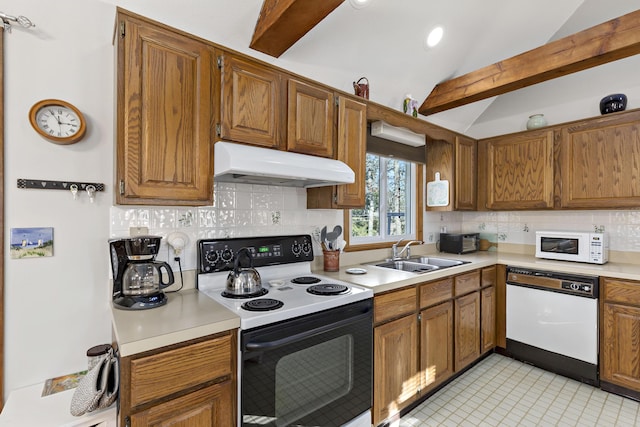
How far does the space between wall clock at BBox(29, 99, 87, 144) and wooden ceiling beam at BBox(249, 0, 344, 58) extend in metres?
1.03

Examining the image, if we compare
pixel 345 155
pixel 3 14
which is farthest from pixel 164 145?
pixel 345 155

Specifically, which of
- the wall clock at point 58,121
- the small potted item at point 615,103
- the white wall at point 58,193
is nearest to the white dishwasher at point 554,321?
the small potted item at point 615,103

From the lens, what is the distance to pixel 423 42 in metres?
2.45

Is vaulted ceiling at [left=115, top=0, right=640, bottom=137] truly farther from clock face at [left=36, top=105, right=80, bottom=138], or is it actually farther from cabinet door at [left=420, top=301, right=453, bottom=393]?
cabinet door at [left=420, top=301, right=453, bottom=393]

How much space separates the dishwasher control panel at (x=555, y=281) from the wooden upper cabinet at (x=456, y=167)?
31.5 inches

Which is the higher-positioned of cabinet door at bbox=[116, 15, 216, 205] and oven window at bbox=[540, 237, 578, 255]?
cabinet door at bbox=[116, 15, 216, 205]

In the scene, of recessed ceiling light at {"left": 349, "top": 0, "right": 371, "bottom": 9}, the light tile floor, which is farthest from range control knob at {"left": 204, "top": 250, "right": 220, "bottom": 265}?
recessed ceiling light at {"left": 349, "top": 0, "right": 371, "bottom": 9}

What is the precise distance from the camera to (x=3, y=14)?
1278 millimetres

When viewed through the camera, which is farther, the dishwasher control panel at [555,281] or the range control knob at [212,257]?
the dishwasher control panel at [555,281]

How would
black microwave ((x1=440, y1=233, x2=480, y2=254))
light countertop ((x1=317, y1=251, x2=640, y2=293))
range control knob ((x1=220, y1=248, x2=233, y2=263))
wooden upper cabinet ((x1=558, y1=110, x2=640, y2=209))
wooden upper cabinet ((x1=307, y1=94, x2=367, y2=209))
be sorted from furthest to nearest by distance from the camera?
black microwave ((x1=440, y1=233, x2=480, y2=254)) → wooden upper cabinet ((x1=558, y1=110, x2=640, y2=209)) → wooden upper cabinet ((x1=307, y1=94, x2=367, y2=209)) → light countertop ((x1=317, y1=251, x2=640, y2=293)) → range control knob ((x1=220, y1=248, x2=233, y2=263))

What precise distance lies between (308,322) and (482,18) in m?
2.70

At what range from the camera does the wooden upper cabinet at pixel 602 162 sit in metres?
2.50

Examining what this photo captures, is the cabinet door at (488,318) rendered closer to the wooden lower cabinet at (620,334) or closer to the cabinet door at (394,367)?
the wooden lower cabinet at (620,334)

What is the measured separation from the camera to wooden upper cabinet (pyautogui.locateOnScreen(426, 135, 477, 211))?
3.09 m
